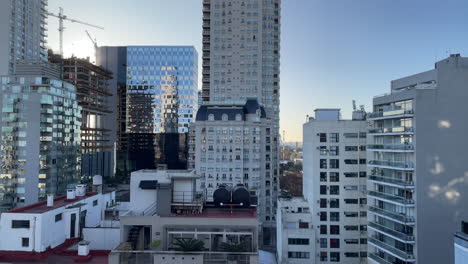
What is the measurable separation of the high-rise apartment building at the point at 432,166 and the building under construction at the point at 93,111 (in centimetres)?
9242

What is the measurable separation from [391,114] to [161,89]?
9660 cm

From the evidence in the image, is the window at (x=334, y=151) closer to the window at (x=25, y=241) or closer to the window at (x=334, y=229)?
the window at (x=334, y=229)

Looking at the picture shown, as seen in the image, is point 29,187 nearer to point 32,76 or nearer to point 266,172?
point 32,76

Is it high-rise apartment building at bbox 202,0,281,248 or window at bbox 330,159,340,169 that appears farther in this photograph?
high-rise apartment building at bbox 202,0,281,248

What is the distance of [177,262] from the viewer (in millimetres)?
21547

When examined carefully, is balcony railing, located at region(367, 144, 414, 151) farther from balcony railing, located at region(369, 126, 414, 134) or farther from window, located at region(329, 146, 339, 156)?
window, located at region(329, 146, 339, 156)

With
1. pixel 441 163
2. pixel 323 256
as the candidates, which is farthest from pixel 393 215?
pixel 323 256

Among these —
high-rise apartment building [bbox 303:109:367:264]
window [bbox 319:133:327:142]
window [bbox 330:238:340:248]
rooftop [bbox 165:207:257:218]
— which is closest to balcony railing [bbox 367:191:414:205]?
high-rise apartment building [bbox 303:109:367:264]

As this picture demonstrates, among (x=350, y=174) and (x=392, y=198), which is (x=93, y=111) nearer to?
(x=350, y=174)

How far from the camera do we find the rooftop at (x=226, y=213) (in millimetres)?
24906

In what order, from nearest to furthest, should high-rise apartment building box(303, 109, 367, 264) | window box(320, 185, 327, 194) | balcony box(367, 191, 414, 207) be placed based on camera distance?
balcony box(367, 191, 414, 207) < high-rise apartment building box(303, 109, 367, 264) < window box(320, 185, 327, 194)

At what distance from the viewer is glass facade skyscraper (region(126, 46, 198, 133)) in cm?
12050

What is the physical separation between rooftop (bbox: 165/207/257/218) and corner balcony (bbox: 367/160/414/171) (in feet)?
49.3

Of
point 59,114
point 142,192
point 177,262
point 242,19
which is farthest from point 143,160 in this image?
point 177,262
